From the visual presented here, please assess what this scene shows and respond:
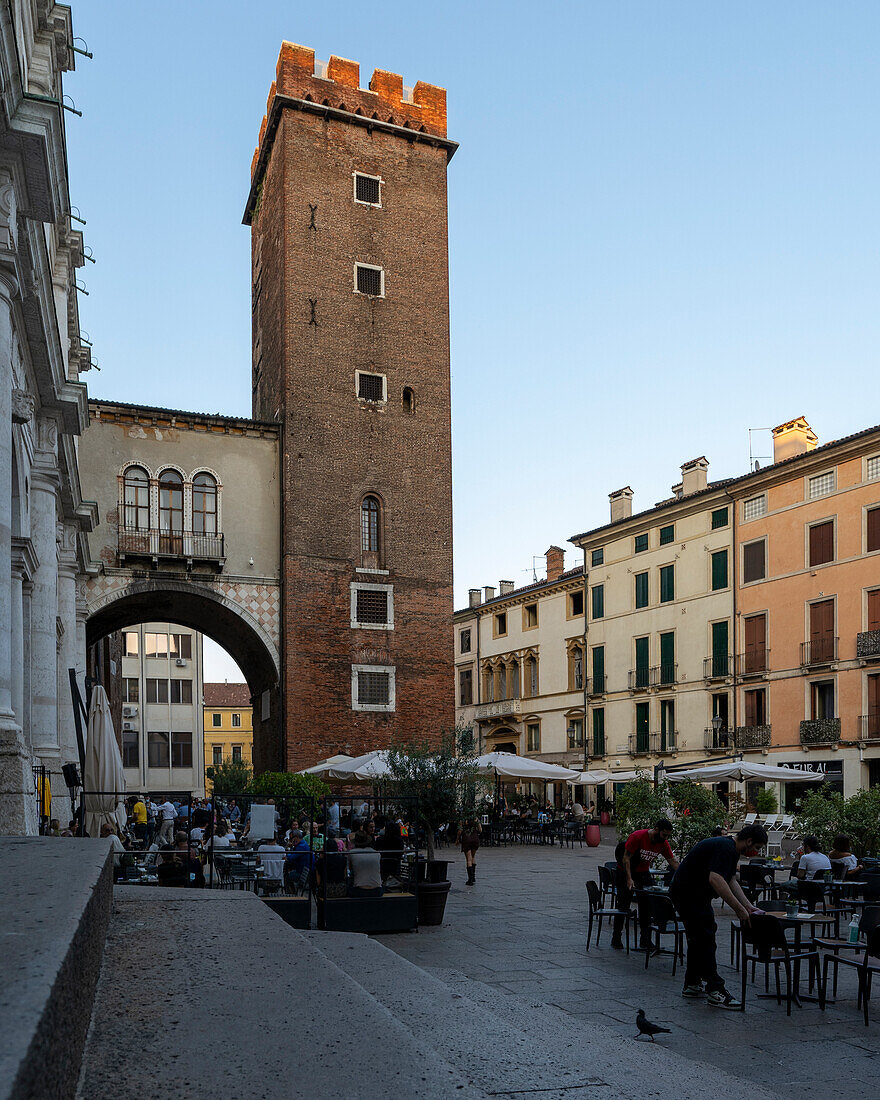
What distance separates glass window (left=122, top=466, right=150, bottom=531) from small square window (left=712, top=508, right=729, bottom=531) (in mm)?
20409

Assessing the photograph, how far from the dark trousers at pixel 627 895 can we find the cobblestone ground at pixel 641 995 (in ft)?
0.91

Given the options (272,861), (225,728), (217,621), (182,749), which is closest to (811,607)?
(217,621)

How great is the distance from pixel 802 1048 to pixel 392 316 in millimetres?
28394

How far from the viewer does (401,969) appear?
Answer: 6816mm

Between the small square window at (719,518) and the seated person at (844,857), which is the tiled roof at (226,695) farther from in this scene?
the seated person at (844,857)

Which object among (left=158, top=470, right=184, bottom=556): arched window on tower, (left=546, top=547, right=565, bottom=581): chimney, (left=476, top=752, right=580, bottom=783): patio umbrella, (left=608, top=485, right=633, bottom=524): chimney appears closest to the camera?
(left=476, top=752, right=580, bottom=783): patio umbrella

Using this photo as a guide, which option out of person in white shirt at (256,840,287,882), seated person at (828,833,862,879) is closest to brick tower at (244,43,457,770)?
person in white shirt at (256,840,287,882)

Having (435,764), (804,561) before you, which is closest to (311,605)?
(435,764)

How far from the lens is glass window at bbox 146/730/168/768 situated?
6562cm

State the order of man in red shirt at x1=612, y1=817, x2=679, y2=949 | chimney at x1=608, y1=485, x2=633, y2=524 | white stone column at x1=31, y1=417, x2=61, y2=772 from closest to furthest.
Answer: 1. man in red shirt at x1=612, y1=817, x2=679, y2=949
2. white stone column at x1=31, y1=417, x2=61, y2=772
3. chimney at x1=608, y1=485, x2=633, y2=524

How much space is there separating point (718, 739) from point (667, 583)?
258 inches

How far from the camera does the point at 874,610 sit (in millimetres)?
32094

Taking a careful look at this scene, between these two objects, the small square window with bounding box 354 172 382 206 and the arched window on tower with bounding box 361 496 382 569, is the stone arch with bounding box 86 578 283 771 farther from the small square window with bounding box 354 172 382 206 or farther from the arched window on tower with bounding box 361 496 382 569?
the small square window with bounding box 354 172 382 206

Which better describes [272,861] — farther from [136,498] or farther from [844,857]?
[136,498]
